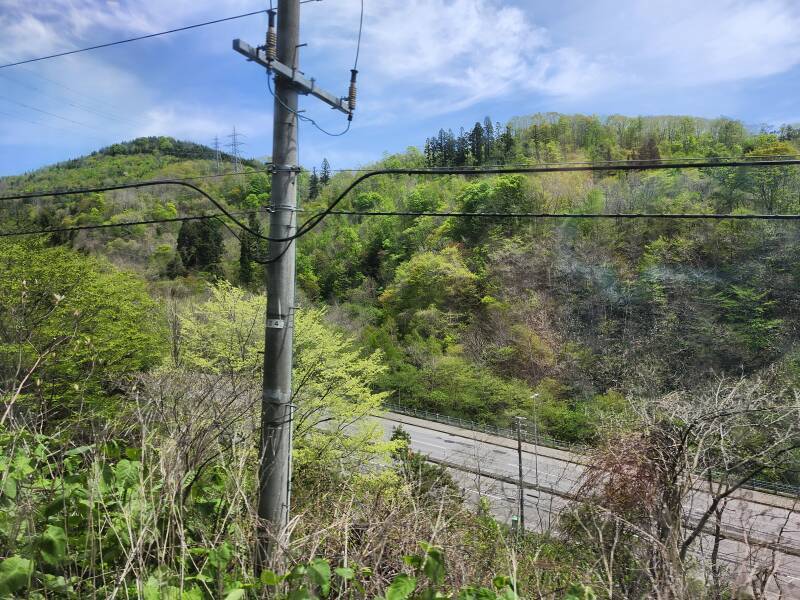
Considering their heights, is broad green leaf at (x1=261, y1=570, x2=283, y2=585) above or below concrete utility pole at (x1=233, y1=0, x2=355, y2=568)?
below

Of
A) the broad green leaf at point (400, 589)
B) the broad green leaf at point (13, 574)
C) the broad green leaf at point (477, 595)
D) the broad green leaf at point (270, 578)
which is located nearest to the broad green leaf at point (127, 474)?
the broad green leaf at point (13, 574)

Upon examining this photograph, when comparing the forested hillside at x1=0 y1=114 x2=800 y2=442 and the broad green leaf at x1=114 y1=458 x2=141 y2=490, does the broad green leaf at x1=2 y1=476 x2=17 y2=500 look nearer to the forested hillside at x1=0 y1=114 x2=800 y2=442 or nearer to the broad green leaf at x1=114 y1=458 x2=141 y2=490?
the broad green leaf at x1=114 y1=458 x2=141 y2=490

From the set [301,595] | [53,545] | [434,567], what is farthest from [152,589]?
[434,567]

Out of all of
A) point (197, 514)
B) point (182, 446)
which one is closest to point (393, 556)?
point (197, 514)

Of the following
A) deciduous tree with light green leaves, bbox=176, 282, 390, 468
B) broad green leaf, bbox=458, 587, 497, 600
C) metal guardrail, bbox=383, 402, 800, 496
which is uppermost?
broad green leaf, bbox=458, 587, 497, 600

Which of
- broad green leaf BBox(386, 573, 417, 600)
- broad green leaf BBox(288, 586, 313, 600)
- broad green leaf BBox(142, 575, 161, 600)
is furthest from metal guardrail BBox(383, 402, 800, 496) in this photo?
broad green leaf BBox(142, 575, 161, 600)

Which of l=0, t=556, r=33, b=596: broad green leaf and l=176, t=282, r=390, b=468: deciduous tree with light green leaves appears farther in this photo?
l=176, t=282, r=390, b=468: deciduous tree with light green leaves

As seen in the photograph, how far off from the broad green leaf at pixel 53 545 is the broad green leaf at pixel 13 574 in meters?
0.08

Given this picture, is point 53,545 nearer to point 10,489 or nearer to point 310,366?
point 10,489

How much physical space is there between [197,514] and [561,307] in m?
29.4

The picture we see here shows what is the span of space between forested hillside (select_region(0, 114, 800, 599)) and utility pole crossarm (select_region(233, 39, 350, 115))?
3.04 ft

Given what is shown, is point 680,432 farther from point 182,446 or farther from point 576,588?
point 182,446

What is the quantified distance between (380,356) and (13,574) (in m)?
23.4

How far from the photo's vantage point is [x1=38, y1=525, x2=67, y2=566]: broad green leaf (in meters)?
1.49
